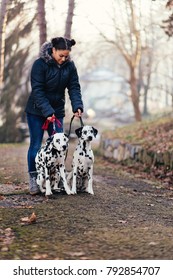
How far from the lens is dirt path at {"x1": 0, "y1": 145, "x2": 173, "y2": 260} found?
4551 millimetres

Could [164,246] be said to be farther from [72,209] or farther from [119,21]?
[119,21]

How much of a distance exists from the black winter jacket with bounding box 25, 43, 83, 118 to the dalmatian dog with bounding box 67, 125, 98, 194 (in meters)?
0.37

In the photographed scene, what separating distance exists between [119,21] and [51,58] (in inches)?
657

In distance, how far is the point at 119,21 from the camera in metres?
23.0

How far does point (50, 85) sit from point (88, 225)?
2.34 metres

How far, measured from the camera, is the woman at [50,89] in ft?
22.7

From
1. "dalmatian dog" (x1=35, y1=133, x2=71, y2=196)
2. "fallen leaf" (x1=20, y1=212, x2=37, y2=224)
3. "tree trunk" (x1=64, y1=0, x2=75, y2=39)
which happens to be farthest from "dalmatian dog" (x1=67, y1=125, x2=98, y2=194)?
"tree trunk" (x1=64, y1=0, x2=75, y2=39)

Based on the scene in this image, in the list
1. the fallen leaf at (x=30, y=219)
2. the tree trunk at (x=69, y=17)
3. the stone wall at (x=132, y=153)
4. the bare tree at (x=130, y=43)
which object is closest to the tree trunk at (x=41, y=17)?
the tree trunk at (x=69, y=17)

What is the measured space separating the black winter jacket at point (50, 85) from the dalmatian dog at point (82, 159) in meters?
0.37

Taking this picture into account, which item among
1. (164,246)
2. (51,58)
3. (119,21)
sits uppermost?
A: (119,21)

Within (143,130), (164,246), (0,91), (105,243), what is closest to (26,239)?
(105,243)

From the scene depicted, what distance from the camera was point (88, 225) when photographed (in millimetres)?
5551

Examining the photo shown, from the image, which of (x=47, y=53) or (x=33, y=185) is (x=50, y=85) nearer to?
(x=47, y=53)

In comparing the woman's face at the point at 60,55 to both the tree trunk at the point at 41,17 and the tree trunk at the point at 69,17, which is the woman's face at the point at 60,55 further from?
the tree trunk at the point at 69,17
